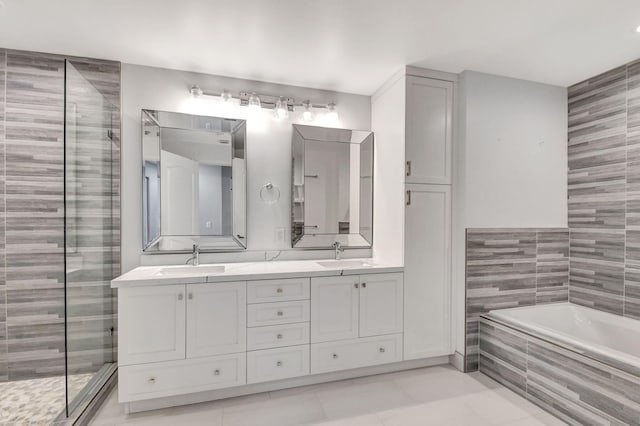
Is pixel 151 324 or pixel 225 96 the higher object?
pixel 225 96

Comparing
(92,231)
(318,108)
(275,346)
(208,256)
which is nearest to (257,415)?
(275,346)

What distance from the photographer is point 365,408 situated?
2039mm

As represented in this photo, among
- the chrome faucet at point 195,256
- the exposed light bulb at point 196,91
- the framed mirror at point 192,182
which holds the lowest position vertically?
the chrome faucet at point 195,256

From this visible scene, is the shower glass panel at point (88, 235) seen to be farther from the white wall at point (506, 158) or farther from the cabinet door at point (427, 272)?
the white wall at point (506, 158)

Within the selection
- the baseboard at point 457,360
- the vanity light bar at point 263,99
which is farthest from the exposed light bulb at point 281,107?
the baseboard at point 457,360

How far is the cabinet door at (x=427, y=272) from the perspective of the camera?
2486 millimetres

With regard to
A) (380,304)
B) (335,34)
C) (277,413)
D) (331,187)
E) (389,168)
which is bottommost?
(277,413)

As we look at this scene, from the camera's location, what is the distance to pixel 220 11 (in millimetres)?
1775

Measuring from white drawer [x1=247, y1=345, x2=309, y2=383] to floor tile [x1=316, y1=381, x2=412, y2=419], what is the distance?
9.5 inches

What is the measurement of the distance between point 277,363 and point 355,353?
1.99 feet

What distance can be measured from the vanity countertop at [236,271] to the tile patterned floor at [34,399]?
2.34ft

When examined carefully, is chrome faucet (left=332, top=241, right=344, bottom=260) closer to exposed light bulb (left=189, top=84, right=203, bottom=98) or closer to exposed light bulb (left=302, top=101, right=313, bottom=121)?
exposed light bulb (left=302, top=101, right=313, bottom=121)

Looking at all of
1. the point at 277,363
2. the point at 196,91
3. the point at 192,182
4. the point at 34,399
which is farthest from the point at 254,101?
the point at 34,399

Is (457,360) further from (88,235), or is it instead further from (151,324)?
(88,235)
